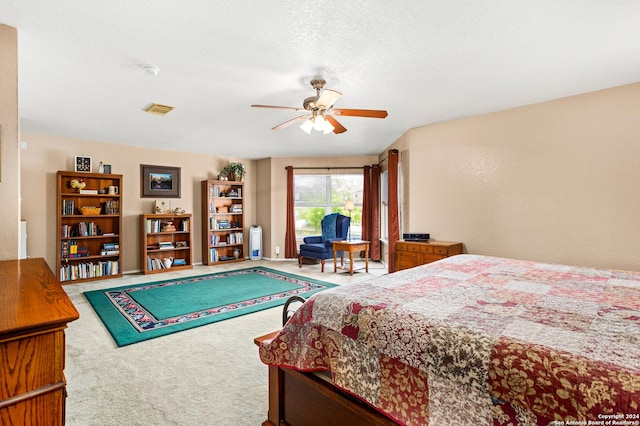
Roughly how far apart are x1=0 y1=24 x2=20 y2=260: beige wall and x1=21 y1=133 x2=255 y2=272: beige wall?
3.78 m

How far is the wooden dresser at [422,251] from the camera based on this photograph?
4082 millimetres

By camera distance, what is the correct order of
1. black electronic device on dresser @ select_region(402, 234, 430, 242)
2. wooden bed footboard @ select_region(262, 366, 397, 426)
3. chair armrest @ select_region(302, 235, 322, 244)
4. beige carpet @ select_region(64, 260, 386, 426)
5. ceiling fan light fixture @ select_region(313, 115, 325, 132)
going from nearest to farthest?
wooden bed footboard @ select_region(262, 366, 397, 426) → beige carpet @ select_region(64, 260, 386, 426) → ceiling fan light fixture @ select_region(313, 115, 325, 132) → black electronic device on dresser @ select_region(402, 234, 430, 242) → chair armrest @ select_region(302, 235, 322, 244)

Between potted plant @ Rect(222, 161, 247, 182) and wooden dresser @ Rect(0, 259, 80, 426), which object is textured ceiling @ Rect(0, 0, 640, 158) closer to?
wooden dresser @ Rect(0, 259, 80, 426)

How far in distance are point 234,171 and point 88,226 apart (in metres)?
2.87

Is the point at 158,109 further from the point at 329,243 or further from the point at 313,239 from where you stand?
the point at 313,239

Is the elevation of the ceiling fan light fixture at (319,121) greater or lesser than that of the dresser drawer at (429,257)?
greater

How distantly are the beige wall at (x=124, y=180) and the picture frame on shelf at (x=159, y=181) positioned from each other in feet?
0.28

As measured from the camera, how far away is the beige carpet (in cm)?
189

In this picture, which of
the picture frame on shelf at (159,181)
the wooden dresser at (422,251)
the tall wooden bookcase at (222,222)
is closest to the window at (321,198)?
the tall wooden bookcase at (222,222)

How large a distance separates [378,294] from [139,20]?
225 centimetres

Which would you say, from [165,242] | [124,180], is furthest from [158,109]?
[165,242]

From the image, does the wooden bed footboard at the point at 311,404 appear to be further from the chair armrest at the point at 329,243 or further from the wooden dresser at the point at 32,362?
the chair armrest at the point at 329,243

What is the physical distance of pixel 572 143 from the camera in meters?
3.45

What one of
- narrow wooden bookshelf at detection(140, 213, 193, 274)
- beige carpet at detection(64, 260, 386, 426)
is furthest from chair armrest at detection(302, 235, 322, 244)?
beige carpet at detection(64, 260, 386, 426)
